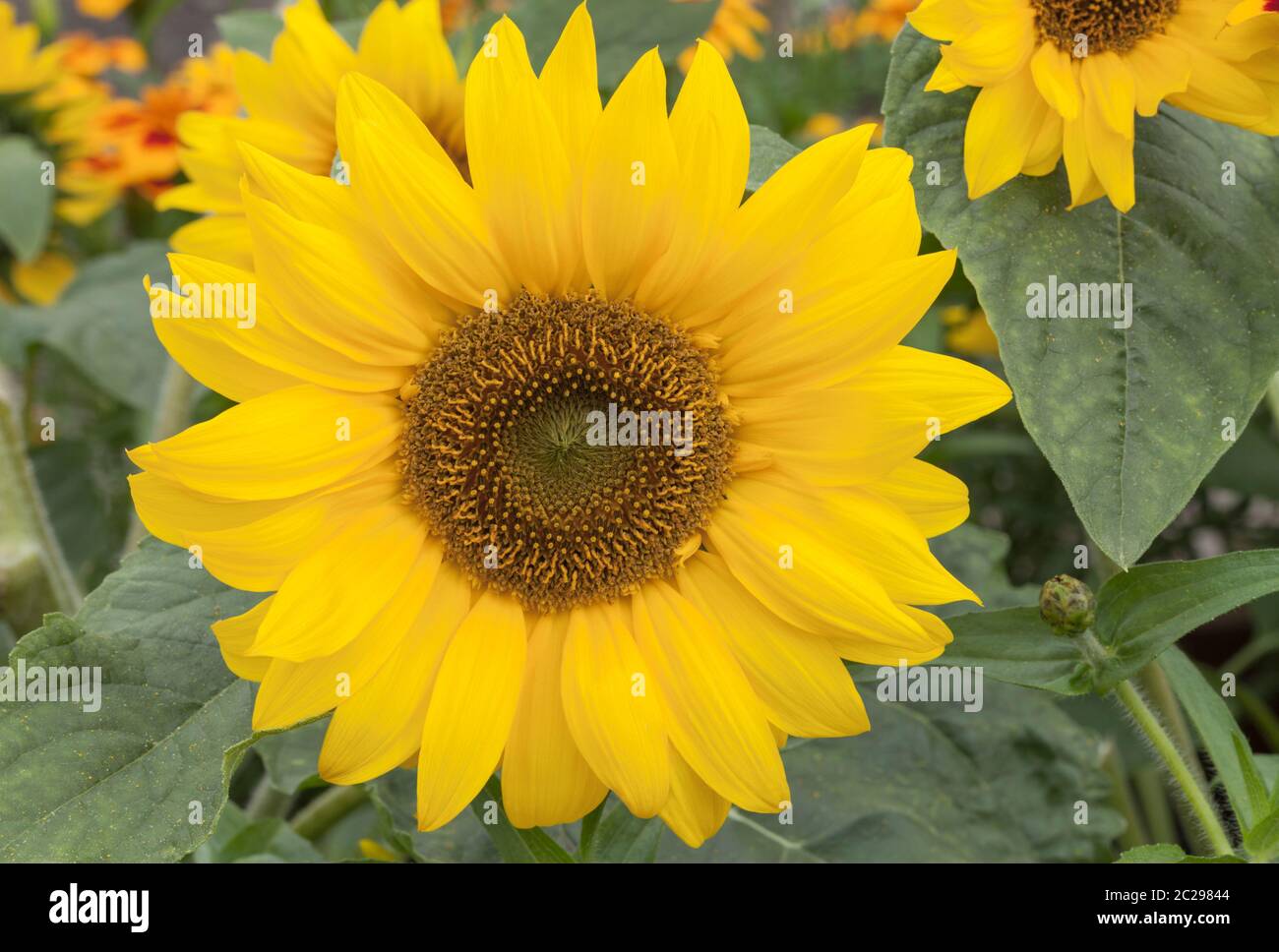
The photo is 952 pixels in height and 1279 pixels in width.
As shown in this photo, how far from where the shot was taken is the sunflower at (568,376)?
2.08 feet

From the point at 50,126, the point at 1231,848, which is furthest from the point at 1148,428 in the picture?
the point at 50,126

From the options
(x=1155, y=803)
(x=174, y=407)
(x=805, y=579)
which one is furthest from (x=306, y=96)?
(x=1155, y=803)

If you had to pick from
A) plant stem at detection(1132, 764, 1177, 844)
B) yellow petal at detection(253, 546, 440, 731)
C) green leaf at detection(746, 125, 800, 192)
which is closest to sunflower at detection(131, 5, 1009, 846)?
yellow petal at detection(253, 546, 440, 731)

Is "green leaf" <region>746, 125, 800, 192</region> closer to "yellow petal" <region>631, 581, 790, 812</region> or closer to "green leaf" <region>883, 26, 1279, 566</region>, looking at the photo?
"green leaf" <region>883, 26, 1279, 566</region>

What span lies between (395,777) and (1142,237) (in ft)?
1.95

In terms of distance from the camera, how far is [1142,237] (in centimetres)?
78

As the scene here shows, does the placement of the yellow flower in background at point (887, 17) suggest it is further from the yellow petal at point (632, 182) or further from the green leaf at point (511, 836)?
the green leaf at point (511, 836)

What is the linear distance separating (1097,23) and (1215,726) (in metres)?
0.39

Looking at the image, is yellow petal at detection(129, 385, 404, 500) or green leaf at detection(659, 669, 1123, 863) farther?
green leaf at detection(659, 669, 1123, 863)

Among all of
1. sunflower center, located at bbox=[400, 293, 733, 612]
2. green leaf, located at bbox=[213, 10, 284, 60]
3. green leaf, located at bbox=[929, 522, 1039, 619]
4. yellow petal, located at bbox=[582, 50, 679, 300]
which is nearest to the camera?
yellow petal, located at bbox=[582, 50, 679, 300]

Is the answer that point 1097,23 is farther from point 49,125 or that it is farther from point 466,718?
point 49,125

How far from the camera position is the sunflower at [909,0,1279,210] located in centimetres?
71

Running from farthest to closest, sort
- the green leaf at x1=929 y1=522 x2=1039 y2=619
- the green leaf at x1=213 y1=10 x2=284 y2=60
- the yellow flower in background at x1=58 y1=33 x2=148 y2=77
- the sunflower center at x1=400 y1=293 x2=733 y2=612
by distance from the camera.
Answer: the yellow flower in background at x1=58 y1=33 x2=148 y2=77, the green leaf at x1=213 y1=10 x2=284 y2=60, the green leaf at x1=929 y1=522 x2=1039 y2=619, the sunflower center at x1=400 y1=293 x2=733 y2=612
